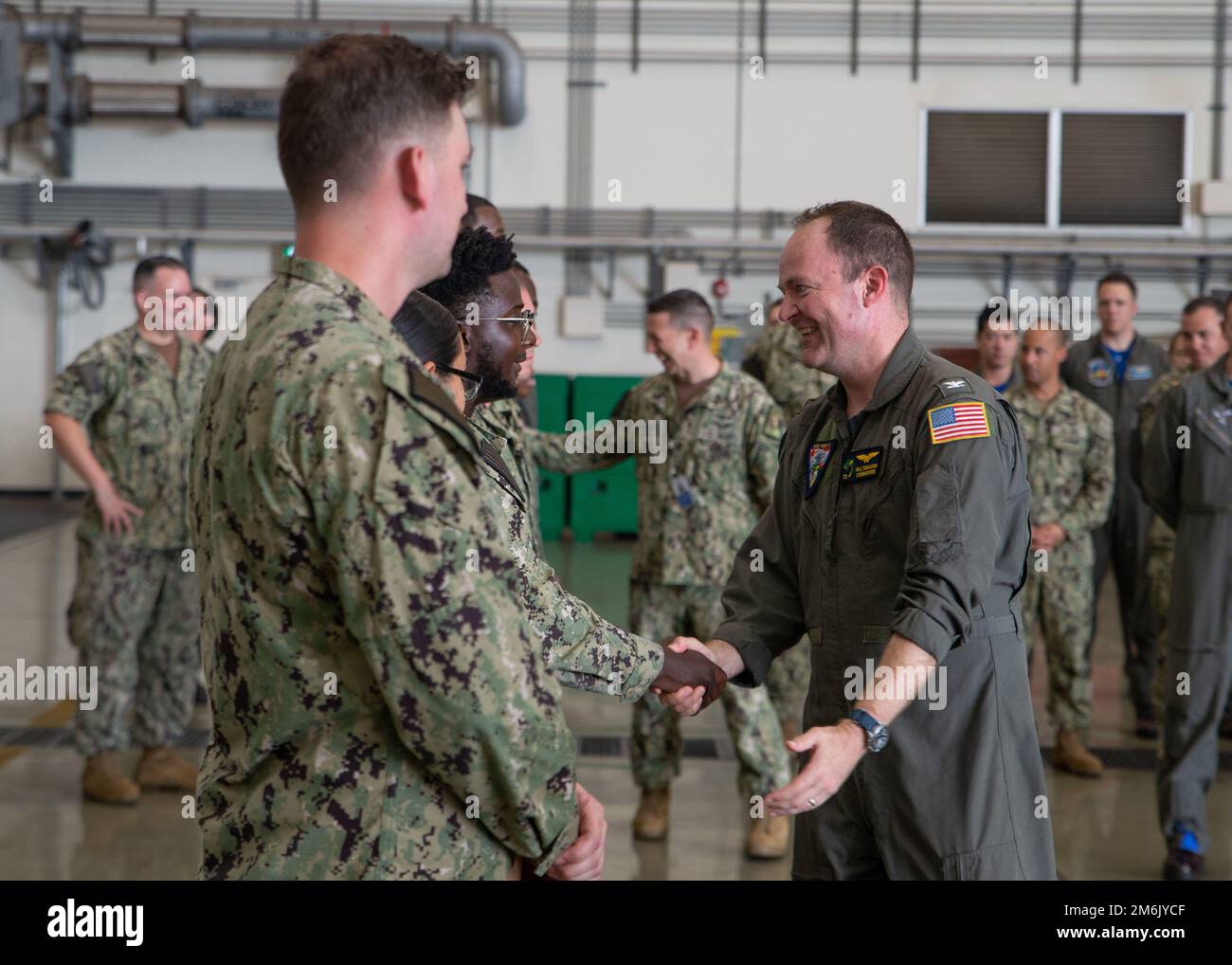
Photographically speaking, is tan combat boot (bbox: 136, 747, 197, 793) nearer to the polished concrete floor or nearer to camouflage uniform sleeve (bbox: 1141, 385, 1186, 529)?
the polished concrete floor

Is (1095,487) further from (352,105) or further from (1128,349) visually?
(352,105)

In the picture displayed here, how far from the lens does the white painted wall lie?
39.9ft

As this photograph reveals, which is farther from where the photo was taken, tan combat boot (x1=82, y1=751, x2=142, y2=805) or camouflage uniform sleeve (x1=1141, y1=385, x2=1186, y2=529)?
tan combat boot (x1=82, y1=751, x2=142, y2=805)

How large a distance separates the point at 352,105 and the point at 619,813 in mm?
3646

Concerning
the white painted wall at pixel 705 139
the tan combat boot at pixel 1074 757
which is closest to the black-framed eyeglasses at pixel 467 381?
the tan combat boot at pixel 1074 757

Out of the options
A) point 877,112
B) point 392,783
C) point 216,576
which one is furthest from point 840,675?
point 877,112

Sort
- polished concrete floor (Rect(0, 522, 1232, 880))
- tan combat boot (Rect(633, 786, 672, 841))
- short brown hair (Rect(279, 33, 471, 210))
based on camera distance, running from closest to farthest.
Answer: short brown hair (Rect(279, 33, 471, 210)) → polished concrete floor (Rect(0, 522, 1232, 880)) → tan combat boot (Rect(633, 786, 672, 841))

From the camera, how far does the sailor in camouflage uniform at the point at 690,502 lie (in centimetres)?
446

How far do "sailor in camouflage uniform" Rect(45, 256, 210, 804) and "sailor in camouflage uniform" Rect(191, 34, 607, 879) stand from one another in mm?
3479

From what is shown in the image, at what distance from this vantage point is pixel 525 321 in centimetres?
276

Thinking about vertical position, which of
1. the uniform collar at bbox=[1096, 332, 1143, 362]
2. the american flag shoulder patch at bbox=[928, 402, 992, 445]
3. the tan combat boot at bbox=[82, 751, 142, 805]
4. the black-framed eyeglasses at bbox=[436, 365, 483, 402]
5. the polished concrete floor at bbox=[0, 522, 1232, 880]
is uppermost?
the uniform collar at bbox=[1096, 332, 1143, 362]

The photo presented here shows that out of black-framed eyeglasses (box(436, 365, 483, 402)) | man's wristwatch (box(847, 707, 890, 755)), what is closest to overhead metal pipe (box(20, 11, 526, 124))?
black-framed eyeglasses (box(436, 365, 483, 402))

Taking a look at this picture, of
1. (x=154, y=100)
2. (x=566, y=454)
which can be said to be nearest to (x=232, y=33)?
(x=154, y=100)

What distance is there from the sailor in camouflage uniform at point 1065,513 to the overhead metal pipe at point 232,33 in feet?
25.6
